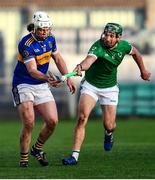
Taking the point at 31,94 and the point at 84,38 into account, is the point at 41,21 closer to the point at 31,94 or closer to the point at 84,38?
the point at 31,94

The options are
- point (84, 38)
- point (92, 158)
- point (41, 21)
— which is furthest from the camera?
point (84, 38)

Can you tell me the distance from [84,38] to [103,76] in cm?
2145

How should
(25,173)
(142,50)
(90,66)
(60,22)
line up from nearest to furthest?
(25,173) < (90,66) < (142,50) < (60,22)

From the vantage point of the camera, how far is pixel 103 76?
674 inches

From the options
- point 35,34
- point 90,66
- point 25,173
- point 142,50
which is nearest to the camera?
point 25,173

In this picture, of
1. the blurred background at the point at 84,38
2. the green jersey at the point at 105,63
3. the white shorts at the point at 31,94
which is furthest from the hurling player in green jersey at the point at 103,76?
the blurred background at the point at 84,38

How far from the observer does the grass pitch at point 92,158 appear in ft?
47.7

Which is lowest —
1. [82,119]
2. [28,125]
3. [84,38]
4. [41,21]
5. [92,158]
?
[84,38]

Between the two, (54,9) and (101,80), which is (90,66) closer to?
(101,80)

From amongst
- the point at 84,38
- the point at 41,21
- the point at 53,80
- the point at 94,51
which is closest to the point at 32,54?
the point at 41,21

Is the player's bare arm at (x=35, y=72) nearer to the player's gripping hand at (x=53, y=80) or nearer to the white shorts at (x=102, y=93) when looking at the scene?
the player's gripping hand at (x=53, y=80)

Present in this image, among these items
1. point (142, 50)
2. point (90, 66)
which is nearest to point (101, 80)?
point (90, 66)

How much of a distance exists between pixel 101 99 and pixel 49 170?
2421mm

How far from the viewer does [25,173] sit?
14.7 metres
